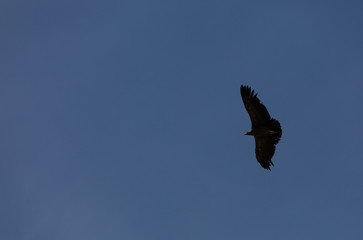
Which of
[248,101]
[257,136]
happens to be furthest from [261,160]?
[248,101]

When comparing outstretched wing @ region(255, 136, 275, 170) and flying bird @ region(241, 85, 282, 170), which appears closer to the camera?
flying bird @ region(241, 85, 282, 170)

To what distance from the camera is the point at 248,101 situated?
85.5ft

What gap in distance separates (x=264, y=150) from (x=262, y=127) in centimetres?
237

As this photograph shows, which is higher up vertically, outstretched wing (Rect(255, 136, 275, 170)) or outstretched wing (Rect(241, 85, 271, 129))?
→ outstretched wing (Rect(241, 85, 271, 129))

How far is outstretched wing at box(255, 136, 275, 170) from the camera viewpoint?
27775 millimetres

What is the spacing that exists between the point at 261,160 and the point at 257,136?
2.15 meters

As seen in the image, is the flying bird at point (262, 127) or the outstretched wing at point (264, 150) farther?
the outstretched wing at point (264, 150)

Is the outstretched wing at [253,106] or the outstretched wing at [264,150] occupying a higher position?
the outstretched wing at [253,106]

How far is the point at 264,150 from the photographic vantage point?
28.6 m

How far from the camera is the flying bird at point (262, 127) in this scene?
1022 inches

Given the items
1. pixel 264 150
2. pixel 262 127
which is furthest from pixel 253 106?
pixel 264 150

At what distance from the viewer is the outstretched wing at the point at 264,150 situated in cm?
2777

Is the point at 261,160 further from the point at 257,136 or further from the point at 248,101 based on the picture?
the point at 248,101

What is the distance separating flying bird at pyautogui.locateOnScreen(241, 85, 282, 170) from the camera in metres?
26.0
